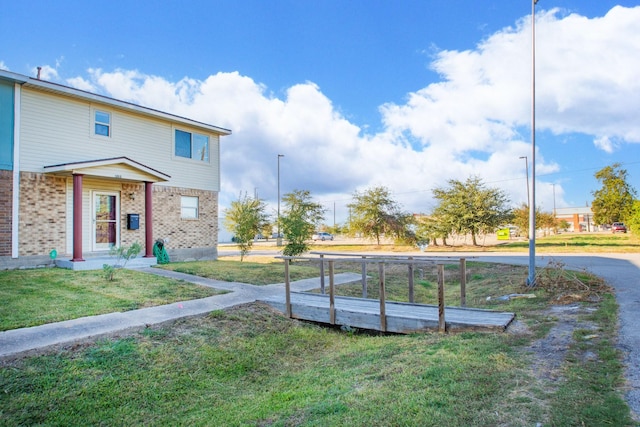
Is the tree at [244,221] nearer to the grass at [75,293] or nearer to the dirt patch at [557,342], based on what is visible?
the grass at [75,293]

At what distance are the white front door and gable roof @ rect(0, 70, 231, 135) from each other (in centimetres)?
309

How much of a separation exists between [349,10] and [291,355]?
37.0 ft

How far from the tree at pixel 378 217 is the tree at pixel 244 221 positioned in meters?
14.3

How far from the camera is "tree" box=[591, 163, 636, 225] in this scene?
138ft

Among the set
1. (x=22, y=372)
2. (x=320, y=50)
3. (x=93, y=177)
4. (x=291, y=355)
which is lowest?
(x=291, y=355)

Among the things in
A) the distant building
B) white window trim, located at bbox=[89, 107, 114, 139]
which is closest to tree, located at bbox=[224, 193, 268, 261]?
white window trim, located at bbox=[89, 107, 114, 139]

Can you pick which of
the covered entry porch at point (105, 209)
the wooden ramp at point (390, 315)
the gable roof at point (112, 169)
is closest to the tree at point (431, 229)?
the gable roof at point (112, 169)

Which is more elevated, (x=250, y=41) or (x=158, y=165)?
(x=250, y=41)

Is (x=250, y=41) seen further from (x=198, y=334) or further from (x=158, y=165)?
(x=198, y=334)

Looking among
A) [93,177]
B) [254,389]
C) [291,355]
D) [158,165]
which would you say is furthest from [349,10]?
[254,389]

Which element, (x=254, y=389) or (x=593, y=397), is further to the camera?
(x=254, y=389)

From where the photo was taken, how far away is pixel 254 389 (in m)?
4.76

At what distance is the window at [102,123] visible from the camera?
44.1 ft

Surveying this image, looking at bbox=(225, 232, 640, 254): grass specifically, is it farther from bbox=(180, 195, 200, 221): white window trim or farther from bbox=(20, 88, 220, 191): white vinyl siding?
bbox=(20, 88, 220, 191): white vinyl siding
